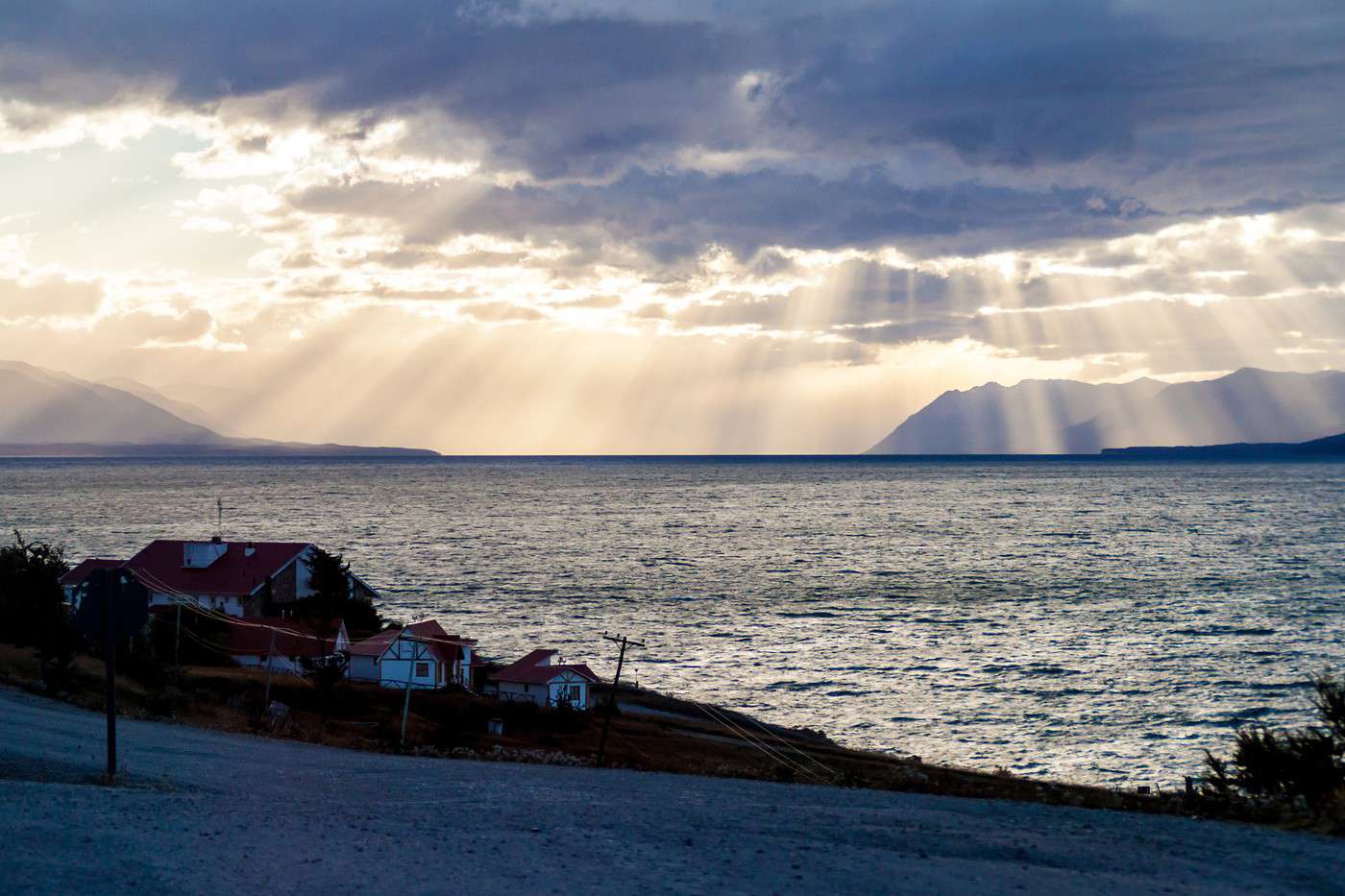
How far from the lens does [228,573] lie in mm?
58188

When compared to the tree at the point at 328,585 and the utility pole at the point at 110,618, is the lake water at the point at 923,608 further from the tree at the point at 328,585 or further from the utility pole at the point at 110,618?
the utility pole at the point at 110,618

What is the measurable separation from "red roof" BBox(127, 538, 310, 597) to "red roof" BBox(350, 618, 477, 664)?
1178 cm

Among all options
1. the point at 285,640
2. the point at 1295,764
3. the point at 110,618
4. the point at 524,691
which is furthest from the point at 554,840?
the point at 285,640

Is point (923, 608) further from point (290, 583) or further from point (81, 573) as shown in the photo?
point (81, 573)

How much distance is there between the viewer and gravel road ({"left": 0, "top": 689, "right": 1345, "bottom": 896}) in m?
11.3

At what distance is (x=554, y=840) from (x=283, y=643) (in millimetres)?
38727

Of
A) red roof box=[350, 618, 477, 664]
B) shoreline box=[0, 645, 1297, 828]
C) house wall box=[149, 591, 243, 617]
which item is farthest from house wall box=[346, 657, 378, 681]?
house wall box=[149, 591, 243, 617]

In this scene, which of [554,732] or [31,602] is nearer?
[31,602]

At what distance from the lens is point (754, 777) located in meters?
22.4

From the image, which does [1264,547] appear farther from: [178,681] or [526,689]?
[178,681]

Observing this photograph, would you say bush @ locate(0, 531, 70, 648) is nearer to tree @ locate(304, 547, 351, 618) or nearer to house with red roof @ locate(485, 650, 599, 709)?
tree @ locate(304, 547, 351, 618)

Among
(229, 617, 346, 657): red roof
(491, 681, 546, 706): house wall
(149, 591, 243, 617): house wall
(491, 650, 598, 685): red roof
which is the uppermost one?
(149, 591, 243, 617): house wall

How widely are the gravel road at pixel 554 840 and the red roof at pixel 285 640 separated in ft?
96.7

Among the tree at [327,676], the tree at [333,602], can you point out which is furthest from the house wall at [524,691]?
the tree at [333,602]
